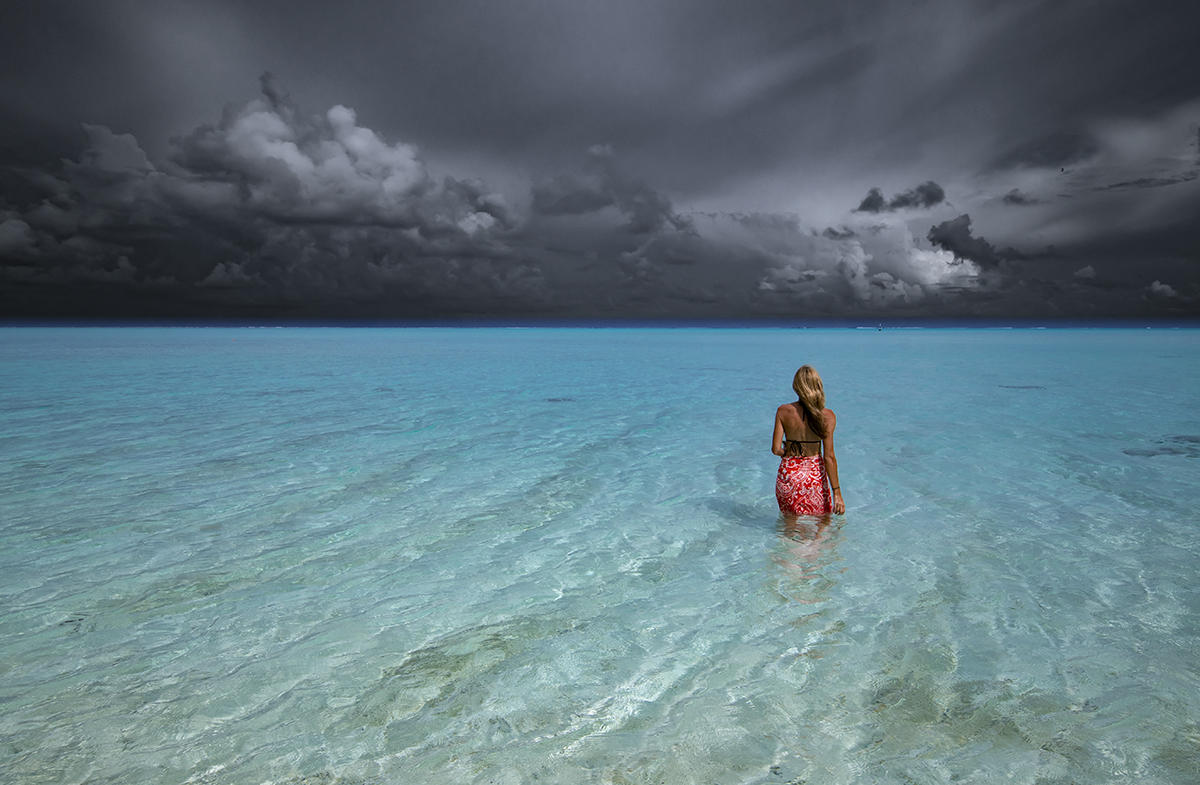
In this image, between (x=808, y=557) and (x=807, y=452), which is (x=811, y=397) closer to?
(x=807, y=452)

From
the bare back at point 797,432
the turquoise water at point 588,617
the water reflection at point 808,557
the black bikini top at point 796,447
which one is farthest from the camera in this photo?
the black bikini top at point 796,447

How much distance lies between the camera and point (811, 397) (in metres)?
6.49

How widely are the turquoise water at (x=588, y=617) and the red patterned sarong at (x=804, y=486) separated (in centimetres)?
36

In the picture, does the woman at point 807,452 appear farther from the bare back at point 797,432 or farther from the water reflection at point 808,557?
the water reflection at point 808,557

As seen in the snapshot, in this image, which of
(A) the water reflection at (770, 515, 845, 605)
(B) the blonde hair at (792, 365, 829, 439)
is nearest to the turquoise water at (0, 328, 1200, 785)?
(A) the water reflection at (770, 515, 845, 605)

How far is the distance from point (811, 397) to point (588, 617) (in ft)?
10.1

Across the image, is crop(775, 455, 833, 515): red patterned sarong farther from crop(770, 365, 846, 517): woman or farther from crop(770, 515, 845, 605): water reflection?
crop(770, 515, 845, 605): water reflection

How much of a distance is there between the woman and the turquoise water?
1.44 ft

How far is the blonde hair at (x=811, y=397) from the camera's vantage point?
6480mm

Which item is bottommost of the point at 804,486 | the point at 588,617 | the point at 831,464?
the point at 588,617

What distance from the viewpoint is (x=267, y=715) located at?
400 cm

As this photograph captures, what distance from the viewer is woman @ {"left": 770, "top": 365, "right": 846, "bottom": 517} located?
6.57m

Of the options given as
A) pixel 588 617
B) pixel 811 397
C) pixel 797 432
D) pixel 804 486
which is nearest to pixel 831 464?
pixel 804 486

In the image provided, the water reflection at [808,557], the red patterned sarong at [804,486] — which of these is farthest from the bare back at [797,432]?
the water reflection at [808,557]
